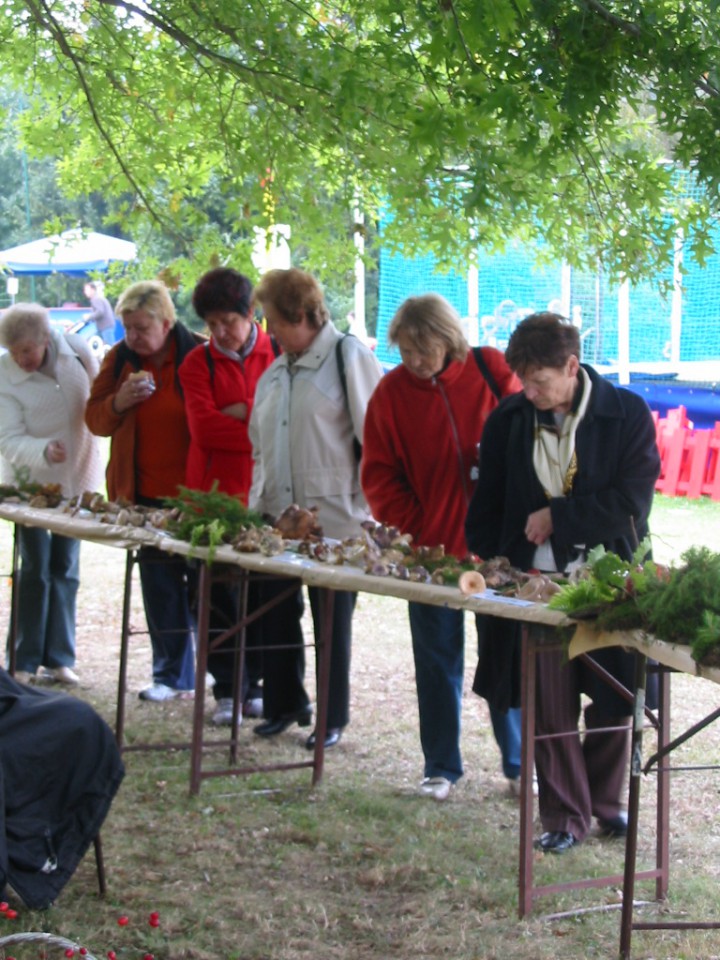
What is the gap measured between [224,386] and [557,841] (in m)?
2.34

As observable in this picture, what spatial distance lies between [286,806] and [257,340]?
6.33 feet

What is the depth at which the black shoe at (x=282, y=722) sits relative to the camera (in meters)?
5.69

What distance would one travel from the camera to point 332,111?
4.48 metres

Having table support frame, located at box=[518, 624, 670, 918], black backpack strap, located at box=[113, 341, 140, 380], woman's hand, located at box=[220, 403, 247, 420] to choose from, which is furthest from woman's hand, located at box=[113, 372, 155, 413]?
table support frame, located at box=[518, 624, 670, 918]

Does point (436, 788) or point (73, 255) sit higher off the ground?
point (73, 255)

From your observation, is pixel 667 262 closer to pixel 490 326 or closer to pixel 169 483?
pixel 169 483

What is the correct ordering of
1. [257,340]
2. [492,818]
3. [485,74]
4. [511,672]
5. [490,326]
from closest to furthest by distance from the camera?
[485,74] < [511,672] < [492,818] < [257,340] < [490,326]

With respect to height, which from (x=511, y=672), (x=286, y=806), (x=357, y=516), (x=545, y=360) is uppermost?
(x=545, y=360)

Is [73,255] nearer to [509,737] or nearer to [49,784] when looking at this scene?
[509,737]

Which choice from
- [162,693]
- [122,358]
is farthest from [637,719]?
[162,693]

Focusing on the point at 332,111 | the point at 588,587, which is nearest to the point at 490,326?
the point at 332,111

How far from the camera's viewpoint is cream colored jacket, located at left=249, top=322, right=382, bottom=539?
511cm

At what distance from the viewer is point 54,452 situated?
240 inches

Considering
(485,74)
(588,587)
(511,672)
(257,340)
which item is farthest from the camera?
(257,340)
